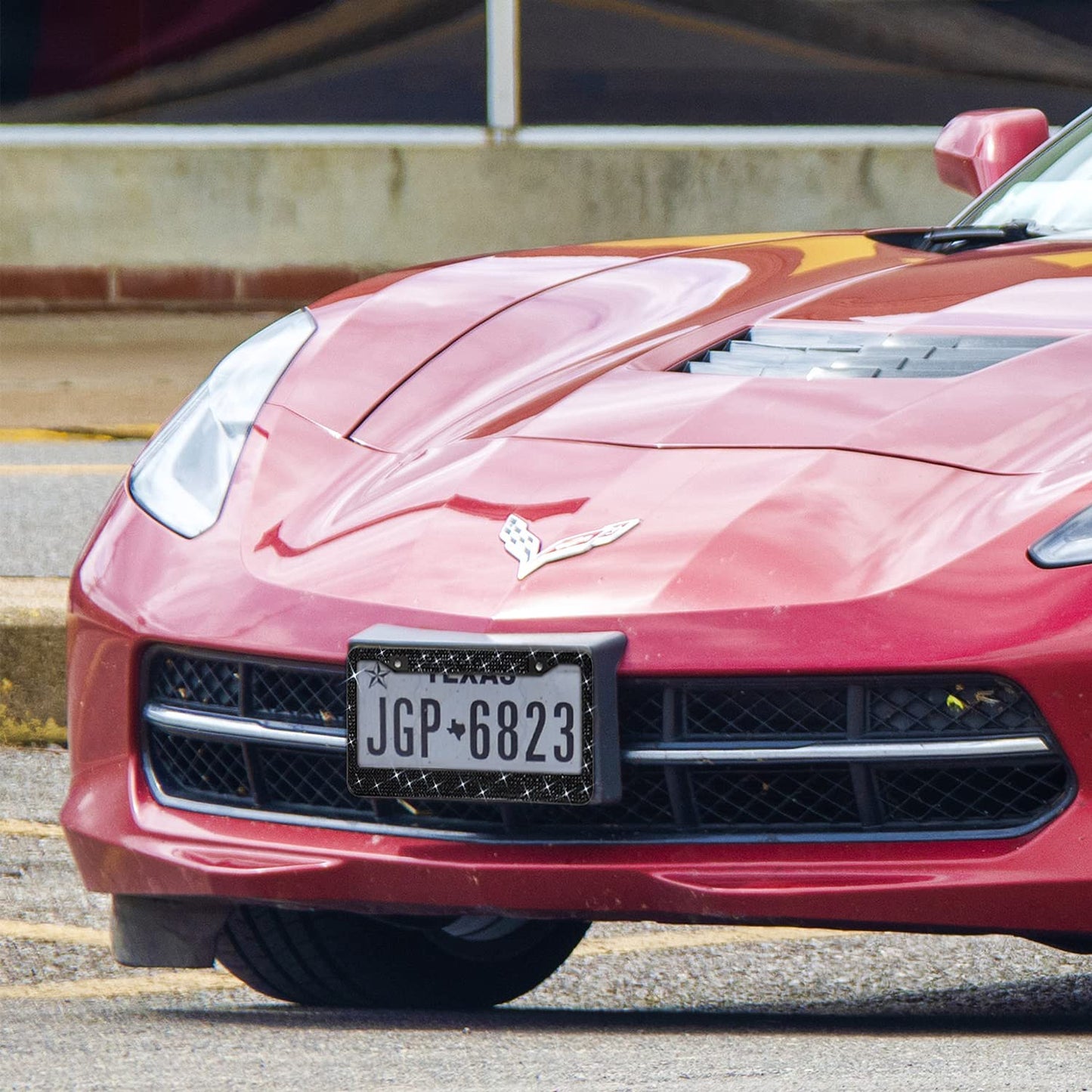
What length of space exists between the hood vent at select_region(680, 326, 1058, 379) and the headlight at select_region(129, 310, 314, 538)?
581 millimetres

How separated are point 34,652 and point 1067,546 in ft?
9.19

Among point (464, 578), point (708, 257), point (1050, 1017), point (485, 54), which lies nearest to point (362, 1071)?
point (464, 578)

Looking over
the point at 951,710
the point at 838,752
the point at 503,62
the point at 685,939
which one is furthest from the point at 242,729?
the point at 503,62

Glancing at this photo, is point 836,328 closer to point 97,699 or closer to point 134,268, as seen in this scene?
point 97,699

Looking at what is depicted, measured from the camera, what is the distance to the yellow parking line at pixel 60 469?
7.23m

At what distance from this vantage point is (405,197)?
37.2ft

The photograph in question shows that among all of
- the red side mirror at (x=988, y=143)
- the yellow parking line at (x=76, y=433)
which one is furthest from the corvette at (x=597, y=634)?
the yellow parking line at (x=76, y=433)

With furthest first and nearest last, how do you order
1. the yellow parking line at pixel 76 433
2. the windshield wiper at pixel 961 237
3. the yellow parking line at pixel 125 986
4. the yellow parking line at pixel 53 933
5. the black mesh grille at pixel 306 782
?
1. the yellow parking line at pixel 76 433
2. the yellow parking line at pixel 53 933
3. the windshield wiper at pixel 961 237
4. the yellow parking line at pixel 125 986
5. the black mesh grille at pixel 306 782

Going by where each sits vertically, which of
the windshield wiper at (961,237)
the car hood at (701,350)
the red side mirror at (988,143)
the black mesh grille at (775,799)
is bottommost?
the black mesh grille at (775,799)

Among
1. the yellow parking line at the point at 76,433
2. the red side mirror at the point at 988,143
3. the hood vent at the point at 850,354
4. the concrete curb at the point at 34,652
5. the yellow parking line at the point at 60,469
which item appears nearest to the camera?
the hood vent at the point at 850,354

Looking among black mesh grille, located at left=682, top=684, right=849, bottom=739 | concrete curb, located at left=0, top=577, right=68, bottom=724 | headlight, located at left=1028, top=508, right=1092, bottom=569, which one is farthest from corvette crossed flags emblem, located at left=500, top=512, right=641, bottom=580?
concrete curb, located at left=0, top=577, right=68, bottom=724

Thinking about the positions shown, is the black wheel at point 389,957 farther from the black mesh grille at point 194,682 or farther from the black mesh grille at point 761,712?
the black mesh grille at point 761,712

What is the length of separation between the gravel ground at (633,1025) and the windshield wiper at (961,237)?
1.04m

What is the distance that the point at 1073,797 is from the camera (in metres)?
2.51
